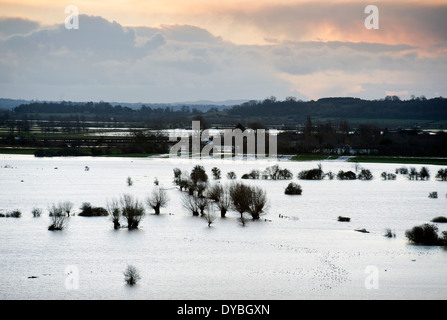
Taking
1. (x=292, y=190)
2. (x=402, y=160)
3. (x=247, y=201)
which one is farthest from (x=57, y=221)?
(x=402, y=160)

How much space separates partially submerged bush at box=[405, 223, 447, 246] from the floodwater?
1.66 ft

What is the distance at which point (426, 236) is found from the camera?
2839cm

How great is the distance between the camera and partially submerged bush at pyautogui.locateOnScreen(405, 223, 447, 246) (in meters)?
28.1

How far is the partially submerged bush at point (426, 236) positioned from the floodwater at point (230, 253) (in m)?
0.51

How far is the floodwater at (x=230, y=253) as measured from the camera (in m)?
21.1

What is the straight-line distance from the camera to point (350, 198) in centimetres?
4522

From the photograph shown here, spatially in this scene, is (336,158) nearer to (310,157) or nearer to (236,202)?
(310,157)

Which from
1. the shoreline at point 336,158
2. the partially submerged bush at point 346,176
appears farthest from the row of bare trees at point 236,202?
the shoreline at point 336,158
